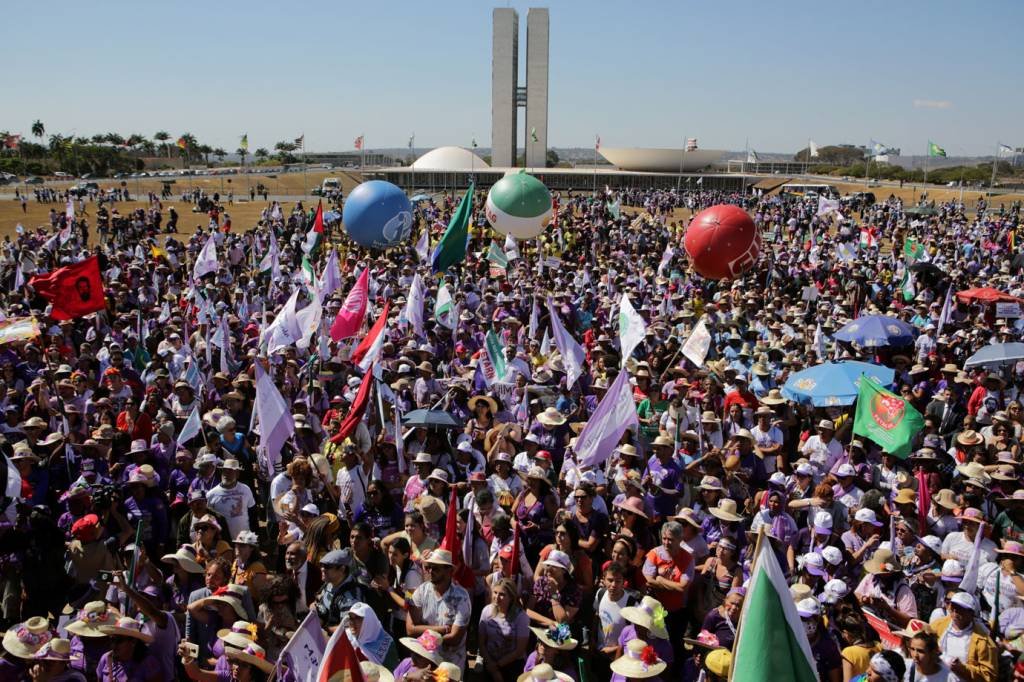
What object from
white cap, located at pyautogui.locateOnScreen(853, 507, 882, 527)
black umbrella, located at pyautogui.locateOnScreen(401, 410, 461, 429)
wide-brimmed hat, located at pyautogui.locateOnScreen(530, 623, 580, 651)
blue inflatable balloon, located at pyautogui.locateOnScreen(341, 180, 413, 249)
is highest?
blue inflatable balloon, located at pyautogui.locateOnScreen(341, 180, 413, 249)

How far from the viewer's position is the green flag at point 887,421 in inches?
269

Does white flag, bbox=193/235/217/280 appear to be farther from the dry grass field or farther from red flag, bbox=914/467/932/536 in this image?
the dry grass field

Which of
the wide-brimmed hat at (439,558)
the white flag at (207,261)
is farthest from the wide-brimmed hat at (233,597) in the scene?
the white flag at (207,261)

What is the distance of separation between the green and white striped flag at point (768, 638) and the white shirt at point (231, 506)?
424 centimetres

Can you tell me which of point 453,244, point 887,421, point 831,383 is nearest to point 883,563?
point 887,421

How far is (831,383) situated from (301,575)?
5.80 m

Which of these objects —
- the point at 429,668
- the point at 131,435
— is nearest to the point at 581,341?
the point at 131,435

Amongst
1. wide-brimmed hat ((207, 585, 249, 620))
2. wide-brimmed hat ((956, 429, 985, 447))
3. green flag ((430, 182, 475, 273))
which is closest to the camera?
wide-brimmed hat ((207, 585, 249, 620))

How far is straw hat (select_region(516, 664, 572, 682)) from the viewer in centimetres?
409

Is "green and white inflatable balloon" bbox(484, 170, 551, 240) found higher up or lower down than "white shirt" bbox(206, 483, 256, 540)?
higher up

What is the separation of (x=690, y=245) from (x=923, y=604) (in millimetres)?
10516

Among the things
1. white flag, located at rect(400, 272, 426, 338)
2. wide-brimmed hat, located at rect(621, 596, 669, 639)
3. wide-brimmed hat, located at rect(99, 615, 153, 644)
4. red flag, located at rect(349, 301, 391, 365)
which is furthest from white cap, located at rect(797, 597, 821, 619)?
white flag, located at rect(400, 272, 426, 338)

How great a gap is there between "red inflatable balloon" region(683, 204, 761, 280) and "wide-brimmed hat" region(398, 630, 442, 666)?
38.1 feet

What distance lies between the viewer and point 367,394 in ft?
23.7
